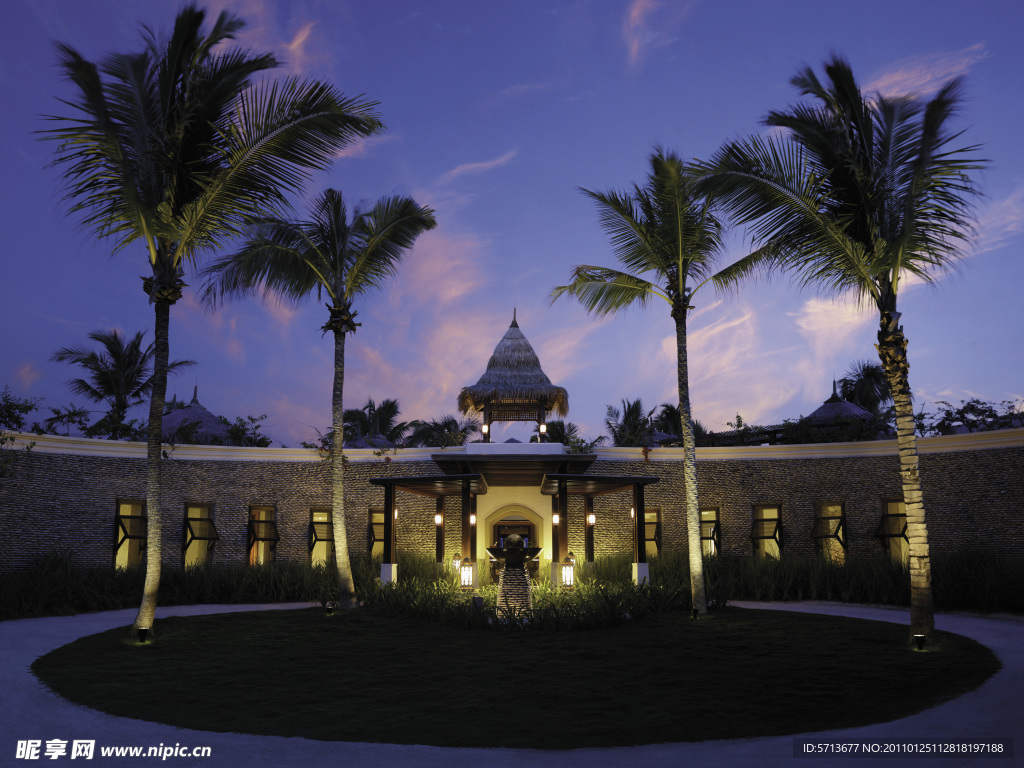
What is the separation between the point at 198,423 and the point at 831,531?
1692cm

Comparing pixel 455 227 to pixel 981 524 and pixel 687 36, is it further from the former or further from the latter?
Result: pixel 981 524

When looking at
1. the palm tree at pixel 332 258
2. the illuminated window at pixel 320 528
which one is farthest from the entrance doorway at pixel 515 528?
the palm tree at pixel 332 258

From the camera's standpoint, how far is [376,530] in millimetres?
19766

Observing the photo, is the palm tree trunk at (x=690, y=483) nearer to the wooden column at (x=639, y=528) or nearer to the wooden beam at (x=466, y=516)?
the wooden column at (x=639, y=528)

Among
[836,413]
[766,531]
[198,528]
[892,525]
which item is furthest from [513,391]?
[892,525]

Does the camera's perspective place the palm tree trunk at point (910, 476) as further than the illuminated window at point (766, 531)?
No

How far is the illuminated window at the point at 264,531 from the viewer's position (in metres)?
19.2

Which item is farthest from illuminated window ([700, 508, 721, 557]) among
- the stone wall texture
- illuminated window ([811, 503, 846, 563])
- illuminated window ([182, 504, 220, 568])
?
illuminated window ([182, 504, 220, 568])

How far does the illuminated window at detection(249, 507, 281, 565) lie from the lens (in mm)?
19203

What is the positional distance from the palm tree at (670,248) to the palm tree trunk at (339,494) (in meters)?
4.86

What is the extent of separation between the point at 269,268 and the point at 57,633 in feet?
23.4

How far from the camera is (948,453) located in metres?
17.0

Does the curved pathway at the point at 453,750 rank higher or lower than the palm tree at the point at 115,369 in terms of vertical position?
lower

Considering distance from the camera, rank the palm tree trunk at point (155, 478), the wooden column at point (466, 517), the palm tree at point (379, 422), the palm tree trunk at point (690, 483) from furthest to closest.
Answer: the palm tree at point (379, 422) → the wooden column at point (466, 517) → the palm tree trunk at point (690, 483) → the palm tree trunk at point (155, 478)
